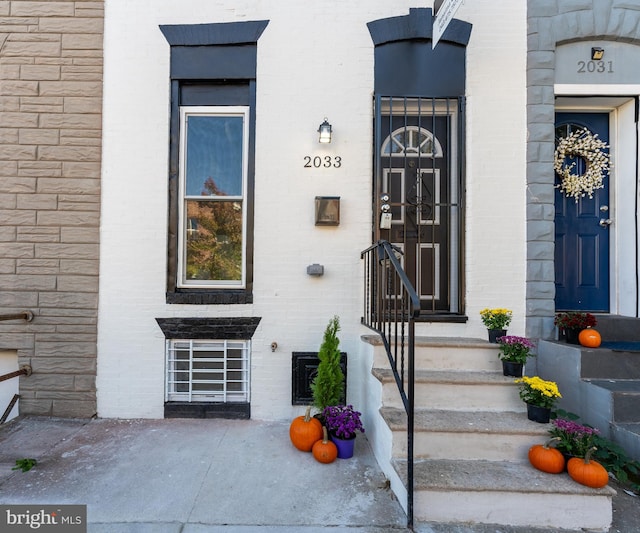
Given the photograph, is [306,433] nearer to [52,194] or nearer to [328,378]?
[328,378]

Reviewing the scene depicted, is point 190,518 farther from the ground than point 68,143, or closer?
closer

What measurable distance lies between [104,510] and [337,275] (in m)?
2.53

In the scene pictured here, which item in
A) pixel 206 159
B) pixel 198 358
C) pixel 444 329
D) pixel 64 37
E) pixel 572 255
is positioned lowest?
pixel 198 358

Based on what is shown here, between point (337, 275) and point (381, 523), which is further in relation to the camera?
point (337, 275)

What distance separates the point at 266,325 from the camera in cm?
358

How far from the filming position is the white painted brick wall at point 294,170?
358cm

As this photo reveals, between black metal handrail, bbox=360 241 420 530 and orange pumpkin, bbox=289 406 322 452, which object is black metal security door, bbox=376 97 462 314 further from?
orange pumpkin, bbox=289 406 322 452

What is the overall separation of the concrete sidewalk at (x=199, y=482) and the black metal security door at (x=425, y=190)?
1.78 metres

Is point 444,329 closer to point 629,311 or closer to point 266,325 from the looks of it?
point 266,325

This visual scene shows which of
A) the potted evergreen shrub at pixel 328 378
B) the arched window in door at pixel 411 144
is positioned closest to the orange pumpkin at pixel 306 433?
the potted evergreen shrub at pixel 328 378

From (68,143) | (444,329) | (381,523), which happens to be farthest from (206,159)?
(381,523)

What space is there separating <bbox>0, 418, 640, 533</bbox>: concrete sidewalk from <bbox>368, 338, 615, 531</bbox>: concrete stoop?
122 mm

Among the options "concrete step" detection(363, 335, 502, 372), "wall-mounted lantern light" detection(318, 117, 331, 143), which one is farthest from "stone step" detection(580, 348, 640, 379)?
"wall-mounted lantern light" detection(318, 117, 331, 143)

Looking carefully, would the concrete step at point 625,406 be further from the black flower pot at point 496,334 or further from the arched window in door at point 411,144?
the arched window in door at point 411,144
